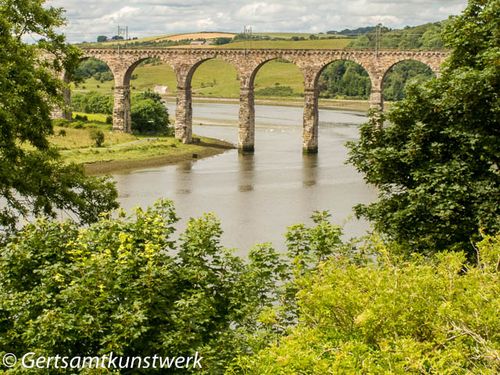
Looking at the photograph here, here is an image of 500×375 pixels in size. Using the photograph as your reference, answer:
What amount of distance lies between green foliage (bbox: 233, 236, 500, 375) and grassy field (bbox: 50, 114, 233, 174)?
5102 centimetres

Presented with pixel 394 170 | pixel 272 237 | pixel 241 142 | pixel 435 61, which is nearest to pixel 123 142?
pixel 241 142

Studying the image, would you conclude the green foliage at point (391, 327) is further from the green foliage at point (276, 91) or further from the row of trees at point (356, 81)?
the green foliage at point (276, 91)

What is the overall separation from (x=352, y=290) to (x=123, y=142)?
6491 centimetres

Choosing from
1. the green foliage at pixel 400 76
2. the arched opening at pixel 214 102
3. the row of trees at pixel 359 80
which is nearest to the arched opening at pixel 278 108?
the arched opening at pixel 214 102

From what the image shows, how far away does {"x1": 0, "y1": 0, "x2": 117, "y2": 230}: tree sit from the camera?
79.0ft

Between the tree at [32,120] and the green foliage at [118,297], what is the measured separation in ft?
22.1

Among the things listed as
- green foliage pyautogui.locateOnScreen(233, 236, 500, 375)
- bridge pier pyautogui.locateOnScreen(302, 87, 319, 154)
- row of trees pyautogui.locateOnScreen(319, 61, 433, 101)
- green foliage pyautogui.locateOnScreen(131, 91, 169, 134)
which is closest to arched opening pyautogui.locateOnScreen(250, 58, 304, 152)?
bridge pier pyautogui.locateOnScreen(302, 87, 319, 154)

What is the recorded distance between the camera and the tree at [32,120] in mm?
24078

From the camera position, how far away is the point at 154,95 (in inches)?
3652

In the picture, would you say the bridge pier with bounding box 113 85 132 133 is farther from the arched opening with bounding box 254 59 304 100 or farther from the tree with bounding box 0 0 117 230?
the arched opening with bounding box 254 59 304 100

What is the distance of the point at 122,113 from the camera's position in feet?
273

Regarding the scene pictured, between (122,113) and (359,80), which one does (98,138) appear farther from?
(359,80)

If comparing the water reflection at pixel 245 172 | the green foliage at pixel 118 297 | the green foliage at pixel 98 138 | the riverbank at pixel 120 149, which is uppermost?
the green foliage at pixel 118 297

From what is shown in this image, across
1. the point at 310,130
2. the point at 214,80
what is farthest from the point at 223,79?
the point at 310,130
